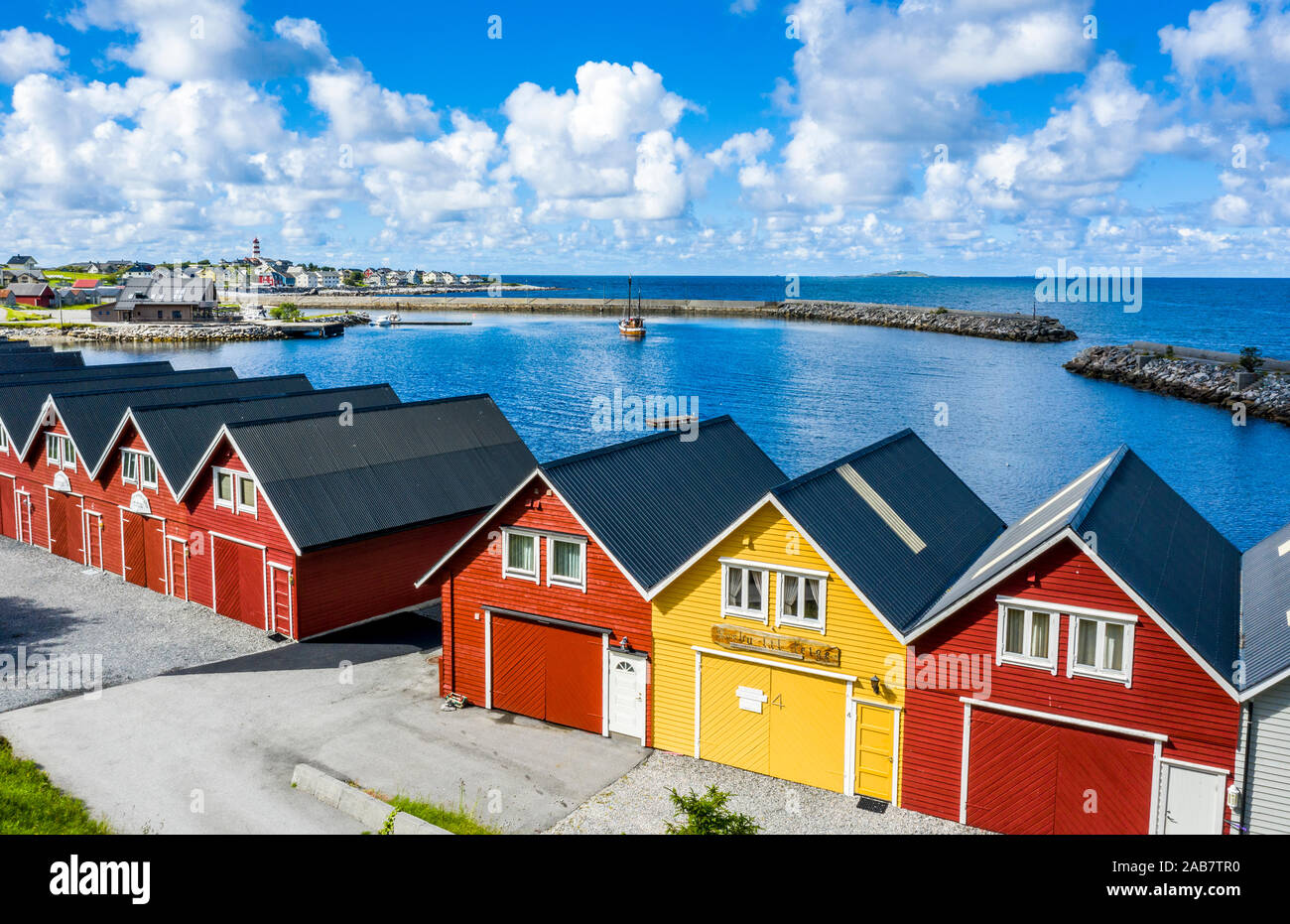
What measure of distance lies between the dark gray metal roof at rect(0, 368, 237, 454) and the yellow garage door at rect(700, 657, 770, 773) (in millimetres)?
33820

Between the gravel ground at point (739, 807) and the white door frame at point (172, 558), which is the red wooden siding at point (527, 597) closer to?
the gravel ground at point (739, 807)

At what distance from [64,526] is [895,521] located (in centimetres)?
3879

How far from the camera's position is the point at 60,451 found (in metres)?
44.3

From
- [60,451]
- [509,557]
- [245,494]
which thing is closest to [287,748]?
[509,557]

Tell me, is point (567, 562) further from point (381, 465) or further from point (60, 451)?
point (60, 451)

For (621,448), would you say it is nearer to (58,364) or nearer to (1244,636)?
(1244,636)

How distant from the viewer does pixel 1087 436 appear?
84875 millimetres

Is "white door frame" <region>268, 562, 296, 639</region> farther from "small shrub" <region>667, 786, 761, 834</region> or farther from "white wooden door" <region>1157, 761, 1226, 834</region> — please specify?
"white wooden door" <region>1157, 761, 1226, 834</region>

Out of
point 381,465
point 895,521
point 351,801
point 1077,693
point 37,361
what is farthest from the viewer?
point 37,361

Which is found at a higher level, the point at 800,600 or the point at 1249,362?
the point at 1249,362

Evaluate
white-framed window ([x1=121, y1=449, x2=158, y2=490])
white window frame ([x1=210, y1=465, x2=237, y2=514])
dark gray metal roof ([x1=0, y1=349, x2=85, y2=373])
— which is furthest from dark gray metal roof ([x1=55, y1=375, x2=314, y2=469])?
dark gray metal roof ([x1=0, y1=349, x2=85, y2=373])

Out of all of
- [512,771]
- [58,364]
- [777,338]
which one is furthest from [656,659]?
[777,338]

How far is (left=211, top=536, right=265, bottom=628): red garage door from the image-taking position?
34.4 metres
